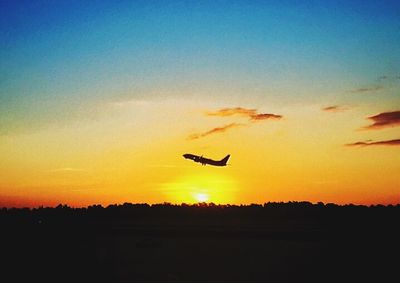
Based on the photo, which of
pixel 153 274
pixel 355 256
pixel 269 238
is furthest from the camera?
pixel 269 238

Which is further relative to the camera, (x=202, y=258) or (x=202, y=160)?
(x=202, y=160)

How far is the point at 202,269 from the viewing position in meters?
43.3

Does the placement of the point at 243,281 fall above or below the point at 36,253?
below

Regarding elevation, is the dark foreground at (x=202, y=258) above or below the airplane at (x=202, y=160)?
below

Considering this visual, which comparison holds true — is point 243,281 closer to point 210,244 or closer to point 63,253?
point 210,244

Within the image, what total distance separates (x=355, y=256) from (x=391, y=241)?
47.7ft

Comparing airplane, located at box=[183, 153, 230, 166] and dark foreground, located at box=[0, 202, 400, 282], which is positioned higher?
airplane, located at box=[183, 153, 230, 166]

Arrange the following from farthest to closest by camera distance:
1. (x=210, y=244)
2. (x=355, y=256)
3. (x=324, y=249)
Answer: (x=210, y=244) < (x=324, y=249) < (x=355, y=256)

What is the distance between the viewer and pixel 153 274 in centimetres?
4066

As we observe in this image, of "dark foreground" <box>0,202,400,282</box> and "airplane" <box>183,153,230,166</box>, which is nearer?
"dark foreground" <box>0,202,400,282</box>

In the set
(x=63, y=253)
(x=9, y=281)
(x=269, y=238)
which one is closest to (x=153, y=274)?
(x=9, y=281)

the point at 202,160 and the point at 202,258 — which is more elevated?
the point at 202,160

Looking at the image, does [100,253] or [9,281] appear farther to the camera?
[100,253]

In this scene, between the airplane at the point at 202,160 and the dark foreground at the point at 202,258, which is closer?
the dark foreground at the point at 202,258
